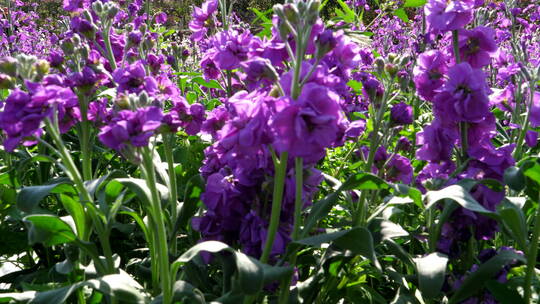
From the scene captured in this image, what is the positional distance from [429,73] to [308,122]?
0.68 metres

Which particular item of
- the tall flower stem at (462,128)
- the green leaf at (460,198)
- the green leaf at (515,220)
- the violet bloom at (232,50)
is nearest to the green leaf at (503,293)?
the green leaf at (515,220)

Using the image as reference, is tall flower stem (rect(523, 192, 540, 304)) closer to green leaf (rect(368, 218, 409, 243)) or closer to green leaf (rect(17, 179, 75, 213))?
green leaf (rect(368, 218, 409, 243))

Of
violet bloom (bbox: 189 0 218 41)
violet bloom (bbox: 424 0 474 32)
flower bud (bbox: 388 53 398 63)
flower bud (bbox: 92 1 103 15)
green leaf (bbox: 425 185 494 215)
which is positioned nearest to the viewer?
green leaf (bbox: 425 185 494 215)

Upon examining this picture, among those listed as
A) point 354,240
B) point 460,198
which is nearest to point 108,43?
point 354,240

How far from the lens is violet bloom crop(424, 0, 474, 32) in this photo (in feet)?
5.37

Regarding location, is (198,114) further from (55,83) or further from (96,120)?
(55,83)

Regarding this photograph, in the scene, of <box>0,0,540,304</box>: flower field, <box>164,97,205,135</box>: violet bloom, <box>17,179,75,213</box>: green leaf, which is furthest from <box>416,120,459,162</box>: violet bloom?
<box>17,179,75,213</box>: green leaf

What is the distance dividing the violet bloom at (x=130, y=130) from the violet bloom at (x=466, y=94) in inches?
35.1

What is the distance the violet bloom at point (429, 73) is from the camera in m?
1.70

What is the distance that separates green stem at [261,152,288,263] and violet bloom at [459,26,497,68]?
83cm

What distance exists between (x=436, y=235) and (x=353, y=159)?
1.21m

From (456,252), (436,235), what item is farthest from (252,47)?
(456,252)

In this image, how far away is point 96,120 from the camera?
5.95ft

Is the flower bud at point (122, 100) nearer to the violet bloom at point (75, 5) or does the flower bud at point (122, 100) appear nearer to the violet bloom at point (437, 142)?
the violet bloom at point (437, 142)
